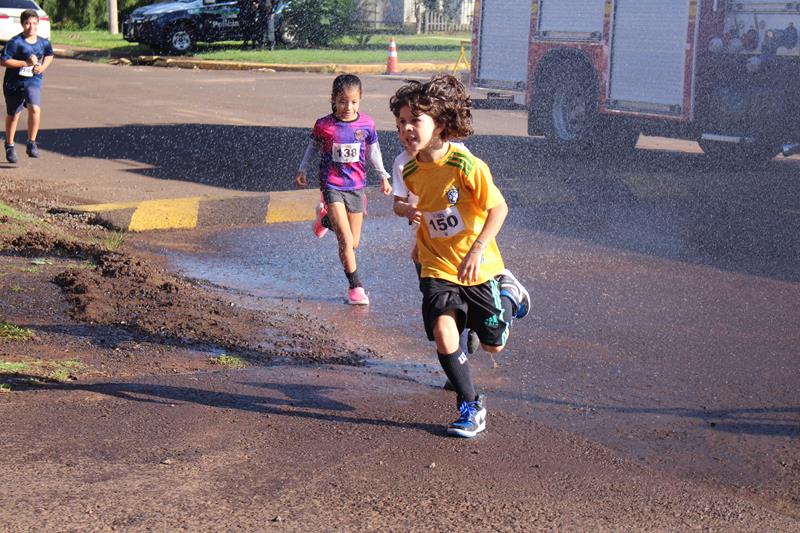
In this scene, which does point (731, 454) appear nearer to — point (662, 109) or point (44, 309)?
point (44, 309)

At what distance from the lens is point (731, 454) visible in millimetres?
4906

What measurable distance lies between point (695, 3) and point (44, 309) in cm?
919

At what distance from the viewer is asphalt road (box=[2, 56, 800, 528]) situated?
5.31 m

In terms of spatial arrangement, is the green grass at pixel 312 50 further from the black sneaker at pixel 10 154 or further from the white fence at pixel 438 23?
the black sneaker at pixel 10 154

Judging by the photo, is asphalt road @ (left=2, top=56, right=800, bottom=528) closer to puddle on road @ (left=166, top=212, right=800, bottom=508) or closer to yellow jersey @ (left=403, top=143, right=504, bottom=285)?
puddle on road @ (left=166, top=212, right=800, bottom=508)

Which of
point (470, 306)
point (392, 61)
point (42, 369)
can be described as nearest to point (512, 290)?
point (470, 306)

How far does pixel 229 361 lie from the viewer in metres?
6.03

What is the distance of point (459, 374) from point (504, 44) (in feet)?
40.9

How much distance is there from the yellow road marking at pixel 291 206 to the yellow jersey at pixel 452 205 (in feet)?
17.5

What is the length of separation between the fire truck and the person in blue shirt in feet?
21.5

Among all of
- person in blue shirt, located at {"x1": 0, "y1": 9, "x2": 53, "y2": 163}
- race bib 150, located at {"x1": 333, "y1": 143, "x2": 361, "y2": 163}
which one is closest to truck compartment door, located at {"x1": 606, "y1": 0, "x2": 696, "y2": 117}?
person in blue shirt, located at {"x1": 0, "y1": 9, "x2": 53, "y2": 163}

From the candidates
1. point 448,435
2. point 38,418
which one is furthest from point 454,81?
point 38,418

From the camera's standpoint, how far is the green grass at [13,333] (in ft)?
20.3

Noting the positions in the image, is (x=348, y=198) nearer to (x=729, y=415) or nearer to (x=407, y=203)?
(x=407, y=203)
